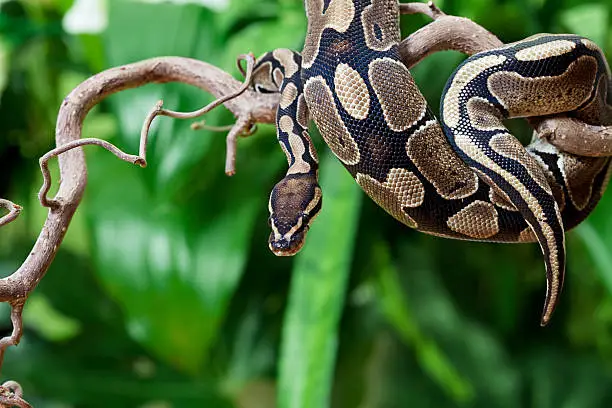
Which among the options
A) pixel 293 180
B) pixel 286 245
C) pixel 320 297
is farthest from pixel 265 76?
pixel 320 297

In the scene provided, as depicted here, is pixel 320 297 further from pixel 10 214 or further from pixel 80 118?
pixel 10 214

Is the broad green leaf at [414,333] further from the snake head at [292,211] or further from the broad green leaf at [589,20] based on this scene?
the snake head at [292,211]

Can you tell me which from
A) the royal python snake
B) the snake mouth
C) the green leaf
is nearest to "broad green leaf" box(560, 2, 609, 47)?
the green leaf

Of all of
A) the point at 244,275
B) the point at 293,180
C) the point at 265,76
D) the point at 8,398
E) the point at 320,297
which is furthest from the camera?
the point at 244,275

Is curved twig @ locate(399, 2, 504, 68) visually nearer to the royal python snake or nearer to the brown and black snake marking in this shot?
the royal python snake

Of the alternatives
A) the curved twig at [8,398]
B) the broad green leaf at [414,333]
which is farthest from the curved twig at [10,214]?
the broad green leaf at [414,333]

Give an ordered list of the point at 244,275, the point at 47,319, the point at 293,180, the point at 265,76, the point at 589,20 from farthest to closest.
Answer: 1. the point at 47,319
2. the point at 244,275
3. the point at 589,20
4. the point at 265,76
5. the point at 293,180

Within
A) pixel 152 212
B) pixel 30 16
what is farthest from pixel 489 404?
pixel 30 16
